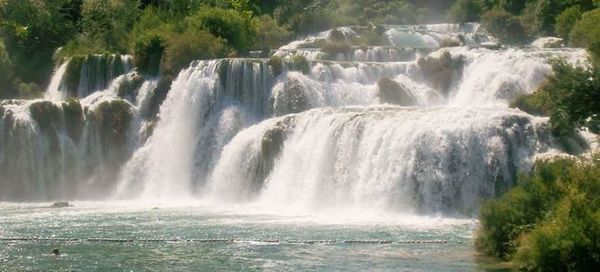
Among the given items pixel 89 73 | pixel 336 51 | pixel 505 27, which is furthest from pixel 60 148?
pixel 505 27

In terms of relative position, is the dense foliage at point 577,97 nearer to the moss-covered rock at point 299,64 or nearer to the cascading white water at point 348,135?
the cascading white water at point 348,135

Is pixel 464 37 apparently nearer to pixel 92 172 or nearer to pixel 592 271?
pixel 92 172

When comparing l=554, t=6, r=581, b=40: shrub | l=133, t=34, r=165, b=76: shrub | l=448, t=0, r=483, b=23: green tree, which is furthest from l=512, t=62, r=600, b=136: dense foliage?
l=448, t=0, r=483, b=23: green tree

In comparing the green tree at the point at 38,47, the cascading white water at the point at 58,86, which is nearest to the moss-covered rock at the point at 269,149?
the cascading white water at the point at 58,86

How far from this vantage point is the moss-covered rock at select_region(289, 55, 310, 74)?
158 ft

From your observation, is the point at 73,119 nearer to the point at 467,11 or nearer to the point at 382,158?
the point at 382,158

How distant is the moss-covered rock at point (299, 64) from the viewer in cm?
4816

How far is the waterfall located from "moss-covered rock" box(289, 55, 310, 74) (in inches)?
2.5

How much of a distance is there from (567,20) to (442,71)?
1424 centimetres

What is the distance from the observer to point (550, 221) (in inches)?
872

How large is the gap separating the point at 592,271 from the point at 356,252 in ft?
25.1

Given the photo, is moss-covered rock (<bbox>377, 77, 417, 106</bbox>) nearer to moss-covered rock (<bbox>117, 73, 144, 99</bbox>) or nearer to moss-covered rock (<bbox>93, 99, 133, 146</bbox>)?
moss-covered rock (<bbox>93, 99, 133, 146</bbox>)

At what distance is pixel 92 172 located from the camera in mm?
48156

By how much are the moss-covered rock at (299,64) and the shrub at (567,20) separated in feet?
60.3
